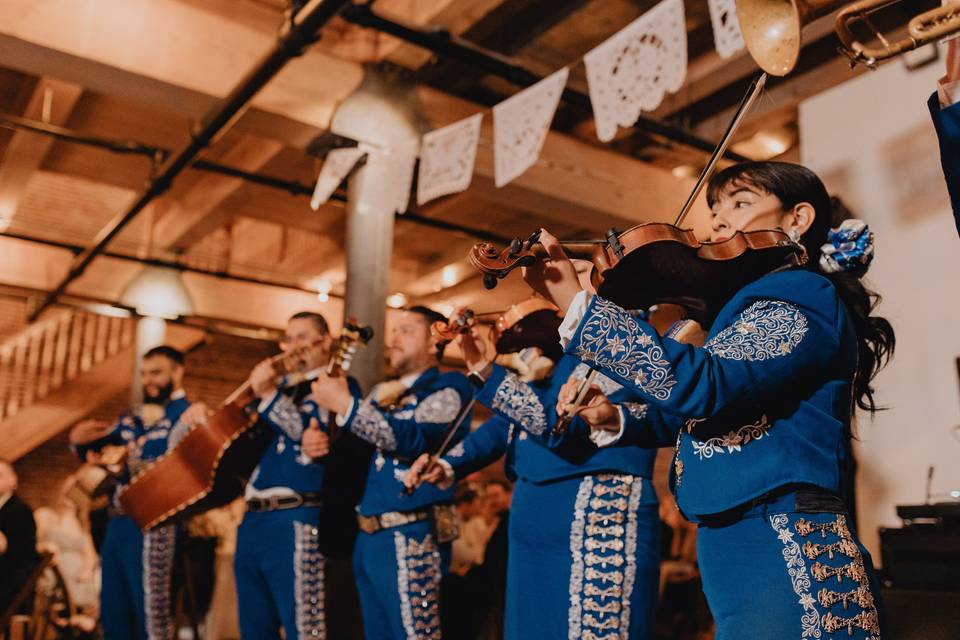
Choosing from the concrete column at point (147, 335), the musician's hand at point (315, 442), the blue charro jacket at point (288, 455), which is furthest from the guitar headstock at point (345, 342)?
the concrete column at point (147, 335)

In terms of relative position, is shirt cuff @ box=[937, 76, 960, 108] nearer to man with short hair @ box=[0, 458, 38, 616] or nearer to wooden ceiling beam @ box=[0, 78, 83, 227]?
man with short hair @ box=[0, 458, 38, 616]

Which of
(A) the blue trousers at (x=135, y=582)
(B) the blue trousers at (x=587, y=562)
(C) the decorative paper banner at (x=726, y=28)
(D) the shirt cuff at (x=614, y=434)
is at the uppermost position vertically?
(C) the decorative paper banner at (x=726, y=28)

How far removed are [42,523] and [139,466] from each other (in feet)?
12.1

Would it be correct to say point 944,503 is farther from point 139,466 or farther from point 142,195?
point 142,195

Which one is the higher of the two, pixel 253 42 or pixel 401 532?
pixel 253 42

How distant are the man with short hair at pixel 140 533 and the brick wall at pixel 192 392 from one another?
670 cm

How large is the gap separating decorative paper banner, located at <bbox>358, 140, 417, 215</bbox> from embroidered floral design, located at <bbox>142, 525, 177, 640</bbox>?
2362 mm

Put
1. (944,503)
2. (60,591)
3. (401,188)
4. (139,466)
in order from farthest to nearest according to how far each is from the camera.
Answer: (60,591) < (401,188) < (139,466) < (944,503)

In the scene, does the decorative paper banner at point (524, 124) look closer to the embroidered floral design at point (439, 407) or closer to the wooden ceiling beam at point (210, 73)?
the wooden ceiling beam at point (210, 73)

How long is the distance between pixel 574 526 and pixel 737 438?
91 cm

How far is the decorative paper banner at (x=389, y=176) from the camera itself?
556cm

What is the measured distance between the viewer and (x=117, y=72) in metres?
5.14

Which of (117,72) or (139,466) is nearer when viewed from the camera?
(139,466)

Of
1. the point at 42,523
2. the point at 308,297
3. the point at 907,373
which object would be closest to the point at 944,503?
the point at 907,373
